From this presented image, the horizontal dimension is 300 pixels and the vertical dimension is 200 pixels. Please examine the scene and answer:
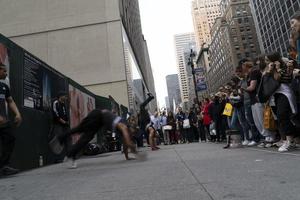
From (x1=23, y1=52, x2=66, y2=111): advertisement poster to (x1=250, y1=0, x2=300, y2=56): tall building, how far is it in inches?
2870

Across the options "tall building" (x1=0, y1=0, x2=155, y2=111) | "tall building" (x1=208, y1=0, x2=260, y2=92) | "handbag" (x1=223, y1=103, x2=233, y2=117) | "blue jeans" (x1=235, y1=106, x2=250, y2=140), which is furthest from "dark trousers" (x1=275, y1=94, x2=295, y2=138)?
"tall building" (x1=208, y1=0, x2=260, y2=92)

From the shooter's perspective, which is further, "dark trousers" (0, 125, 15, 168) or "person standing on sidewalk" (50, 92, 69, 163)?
"person standing on sidewalk" (50, 92, 69, 163)

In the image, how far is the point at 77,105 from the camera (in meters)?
13.3

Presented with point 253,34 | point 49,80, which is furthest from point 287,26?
point 49,80

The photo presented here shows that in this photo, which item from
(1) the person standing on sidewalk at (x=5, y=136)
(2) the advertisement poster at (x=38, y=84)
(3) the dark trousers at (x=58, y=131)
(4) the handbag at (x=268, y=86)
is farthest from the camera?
(3) the dark trousers at (x=58, y=131)

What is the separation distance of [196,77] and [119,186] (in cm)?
2082

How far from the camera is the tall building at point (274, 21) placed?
83688 mm

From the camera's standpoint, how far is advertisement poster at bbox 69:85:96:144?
12.4 m

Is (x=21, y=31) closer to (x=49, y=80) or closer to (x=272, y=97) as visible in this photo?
(x=49, y=80)

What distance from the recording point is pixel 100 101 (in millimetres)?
18594

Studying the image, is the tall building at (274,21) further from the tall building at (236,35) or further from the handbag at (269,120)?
the handbag at (269,120)

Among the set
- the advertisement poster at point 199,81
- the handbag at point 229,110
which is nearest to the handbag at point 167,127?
the advertisement poster at point 199,81

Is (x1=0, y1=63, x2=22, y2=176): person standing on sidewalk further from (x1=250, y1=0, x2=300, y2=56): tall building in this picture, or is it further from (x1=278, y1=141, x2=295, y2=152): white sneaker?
(x1=250, y1=0, x2=300, y2=56): tall building

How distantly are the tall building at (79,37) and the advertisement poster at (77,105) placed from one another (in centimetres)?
1640
